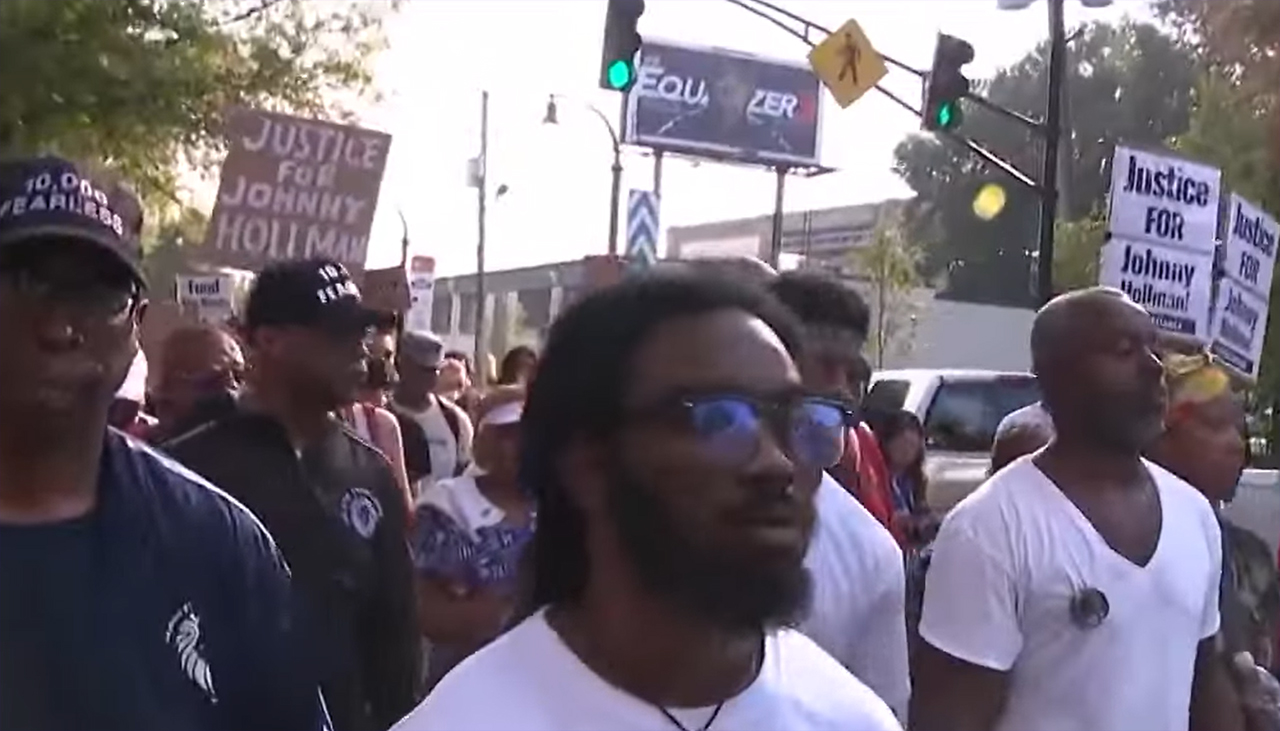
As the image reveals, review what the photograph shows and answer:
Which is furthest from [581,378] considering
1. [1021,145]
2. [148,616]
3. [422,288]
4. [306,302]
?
[1021,145]

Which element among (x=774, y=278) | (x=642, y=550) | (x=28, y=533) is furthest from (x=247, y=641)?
(x=774, y=278)

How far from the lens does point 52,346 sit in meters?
3.13

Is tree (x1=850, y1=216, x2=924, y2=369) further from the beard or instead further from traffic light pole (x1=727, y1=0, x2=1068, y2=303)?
the beard

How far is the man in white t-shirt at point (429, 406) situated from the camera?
1051 centimetres

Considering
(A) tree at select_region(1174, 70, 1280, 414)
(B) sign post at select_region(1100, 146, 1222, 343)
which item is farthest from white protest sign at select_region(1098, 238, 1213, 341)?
(A) tree at select_region(1174, 70, 1280, 414)

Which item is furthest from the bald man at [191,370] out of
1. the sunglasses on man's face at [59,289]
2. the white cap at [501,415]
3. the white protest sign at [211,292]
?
the white protest sign at [211,292]

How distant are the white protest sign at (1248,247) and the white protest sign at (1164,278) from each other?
156 millimetres

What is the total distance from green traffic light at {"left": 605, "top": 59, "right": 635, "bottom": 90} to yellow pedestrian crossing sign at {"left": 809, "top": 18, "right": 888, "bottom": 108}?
1525 mm

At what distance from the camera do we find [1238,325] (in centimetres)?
986

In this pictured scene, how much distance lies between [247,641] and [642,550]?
0.92m

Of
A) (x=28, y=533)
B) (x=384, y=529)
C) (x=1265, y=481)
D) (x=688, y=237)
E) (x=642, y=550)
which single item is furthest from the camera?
(x=688, y=237)

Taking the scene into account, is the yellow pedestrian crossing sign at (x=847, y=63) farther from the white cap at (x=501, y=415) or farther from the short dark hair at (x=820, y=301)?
the short dark hair at (x=820, y=301)

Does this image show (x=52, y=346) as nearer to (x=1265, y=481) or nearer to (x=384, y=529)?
(x=384, y=529)

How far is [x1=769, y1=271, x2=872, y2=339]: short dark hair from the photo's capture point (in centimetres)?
486
